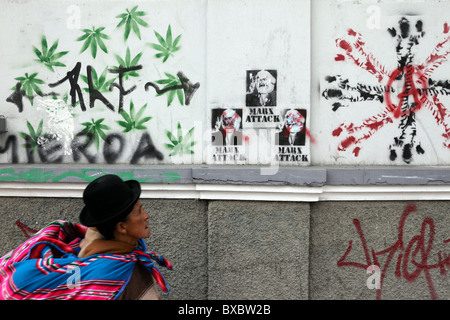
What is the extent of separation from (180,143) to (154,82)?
0.59m

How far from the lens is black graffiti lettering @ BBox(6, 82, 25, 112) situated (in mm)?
4387

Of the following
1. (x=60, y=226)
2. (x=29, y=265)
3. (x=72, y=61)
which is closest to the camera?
(x=29, y=265)

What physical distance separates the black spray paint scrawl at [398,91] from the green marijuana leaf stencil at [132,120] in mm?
1616

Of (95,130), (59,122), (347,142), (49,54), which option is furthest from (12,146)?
(347,142)

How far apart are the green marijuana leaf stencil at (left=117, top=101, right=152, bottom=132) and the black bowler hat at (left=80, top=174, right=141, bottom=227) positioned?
6.16 feet

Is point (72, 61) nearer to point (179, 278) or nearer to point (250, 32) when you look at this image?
point (250, 32)

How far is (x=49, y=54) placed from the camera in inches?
171

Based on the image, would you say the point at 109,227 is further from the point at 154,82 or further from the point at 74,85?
the point at 74,85

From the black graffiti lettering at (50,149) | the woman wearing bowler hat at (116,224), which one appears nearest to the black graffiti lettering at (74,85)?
the black graffiti lettering at (50,149)

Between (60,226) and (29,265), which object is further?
(60,226)

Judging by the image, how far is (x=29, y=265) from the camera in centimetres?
236

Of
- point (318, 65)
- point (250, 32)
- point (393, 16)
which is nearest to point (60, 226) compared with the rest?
point (250, 32)

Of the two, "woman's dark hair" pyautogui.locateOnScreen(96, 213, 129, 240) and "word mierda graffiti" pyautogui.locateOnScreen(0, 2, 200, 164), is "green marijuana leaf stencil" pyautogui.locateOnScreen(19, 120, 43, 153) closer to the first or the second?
"word mierda graffiti" pyautogui.locateOnScreen(0, 2, 200, 164)

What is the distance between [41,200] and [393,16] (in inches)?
137
